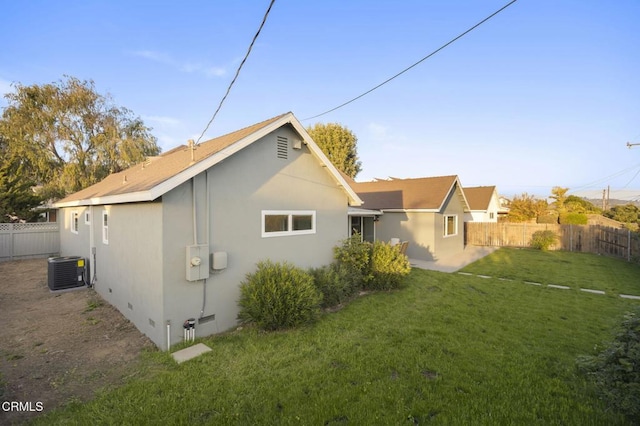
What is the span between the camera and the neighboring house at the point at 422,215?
15398mm

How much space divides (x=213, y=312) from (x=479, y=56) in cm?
1061

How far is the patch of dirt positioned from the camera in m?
4.05

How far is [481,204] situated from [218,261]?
26.8 m

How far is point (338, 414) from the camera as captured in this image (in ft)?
11.2

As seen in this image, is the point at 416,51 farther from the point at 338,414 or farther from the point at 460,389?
the point at 338,414

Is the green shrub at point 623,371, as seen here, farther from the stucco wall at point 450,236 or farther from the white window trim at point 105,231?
the stucco wall at point 450,236

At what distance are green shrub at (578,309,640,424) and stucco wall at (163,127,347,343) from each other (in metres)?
5.94

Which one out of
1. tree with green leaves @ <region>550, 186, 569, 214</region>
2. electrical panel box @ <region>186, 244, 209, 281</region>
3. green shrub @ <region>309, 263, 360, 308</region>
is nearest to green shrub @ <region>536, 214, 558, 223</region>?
tree with green leaves @ <region>550, 186, 569, 214</region>

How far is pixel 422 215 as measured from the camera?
1565cm

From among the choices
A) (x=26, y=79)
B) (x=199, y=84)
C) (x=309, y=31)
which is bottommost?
(x=199, y=84)

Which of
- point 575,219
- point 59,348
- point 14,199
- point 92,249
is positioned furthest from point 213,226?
point 575,219

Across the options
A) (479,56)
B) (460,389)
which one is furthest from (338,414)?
(479,56)

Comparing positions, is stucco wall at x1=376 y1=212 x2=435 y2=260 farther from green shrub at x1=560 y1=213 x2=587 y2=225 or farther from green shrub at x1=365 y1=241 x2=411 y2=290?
green shrub at x1=560 y1=213 x2=587 y2=225

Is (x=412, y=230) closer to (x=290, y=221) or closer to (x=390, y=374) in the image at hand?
(x=290, y=221)
